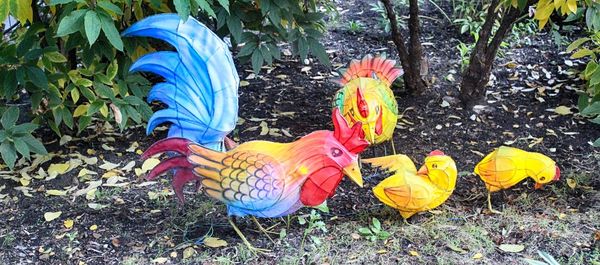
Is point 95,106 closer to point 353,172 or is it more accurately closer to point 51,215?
point 51,215

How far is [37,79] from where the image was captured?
10.9ft

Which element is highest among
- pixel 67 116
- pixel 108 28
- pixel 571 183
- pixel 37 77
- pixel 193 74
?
pixel 108 28

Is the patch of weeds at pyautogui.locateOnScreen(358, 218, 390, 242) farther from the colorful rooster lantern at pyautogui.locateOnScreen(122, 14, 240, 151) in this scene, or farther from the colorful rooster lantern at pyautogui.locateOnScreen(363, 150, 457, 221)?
the colorful rooster lantern at pyautogui.locateOnScreen(122, 14, 240, 151)

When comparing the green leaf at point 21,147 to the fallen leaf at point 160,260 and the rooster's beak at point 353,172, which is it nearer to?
the fallen leaf at point 160,260

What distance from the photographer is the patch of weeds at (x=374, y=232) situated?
3143 millimetres

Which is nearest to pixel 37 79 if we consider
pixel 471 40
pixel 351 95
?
pixel 351 95

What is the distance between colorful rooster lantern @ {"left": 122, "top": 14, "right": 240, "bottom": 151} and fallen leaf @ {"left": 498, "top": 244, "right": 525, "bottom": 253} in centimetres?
123

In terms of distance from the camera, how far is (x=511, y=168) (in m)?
3.15

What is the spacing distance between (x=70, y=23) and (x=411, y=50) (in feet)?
7.32

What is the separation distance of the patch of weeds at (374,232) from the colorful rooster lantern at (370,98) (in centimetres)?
44

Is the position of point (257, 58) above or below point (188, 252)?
above

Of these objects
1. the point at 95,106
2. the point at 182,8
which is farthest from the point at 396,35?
the point at 182,8

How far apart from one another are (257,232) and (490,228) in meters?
1.00

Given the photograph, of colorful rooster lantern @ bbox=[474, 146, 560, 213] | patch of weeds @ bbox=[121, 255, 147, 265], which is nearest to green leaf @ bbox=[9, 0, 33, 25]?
patch of weeds @ bbox=[121, 255, 147, 265]
